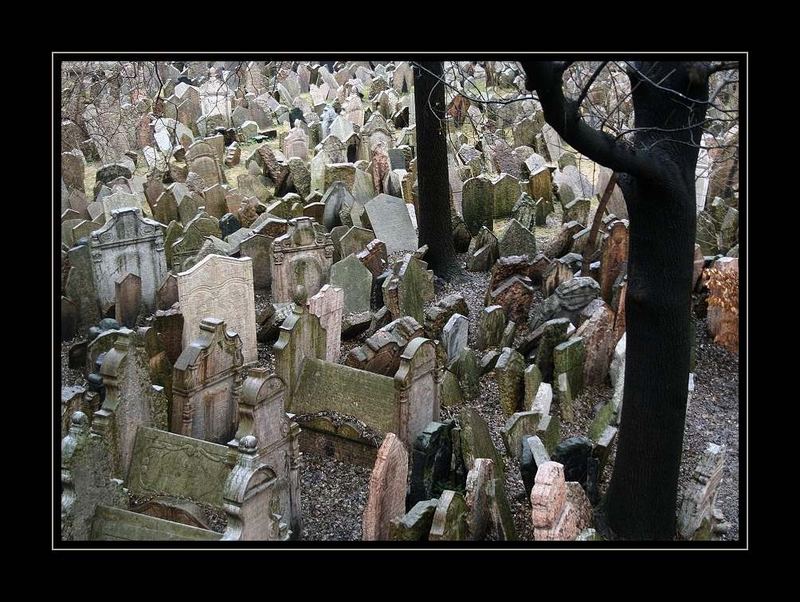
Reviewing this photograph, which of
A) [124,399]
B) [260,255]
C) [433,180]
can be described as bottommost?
[124,399]

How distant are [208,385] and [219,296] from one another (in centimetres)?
147

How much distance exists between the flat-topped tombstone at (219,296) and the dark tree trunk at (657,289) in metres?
4.17

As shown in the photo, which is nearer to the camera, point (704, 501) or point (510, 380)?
point (704, 501)

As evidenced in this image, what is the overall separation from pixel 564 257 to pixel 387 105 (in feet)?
46.6

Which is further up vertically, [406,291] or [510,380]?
[406,291]

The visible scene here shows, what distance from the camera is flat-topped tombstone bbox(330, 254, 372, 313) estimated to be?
1045 cm

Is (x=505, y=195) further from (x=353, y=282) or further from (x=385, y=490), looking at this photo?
(x=385, y=490)

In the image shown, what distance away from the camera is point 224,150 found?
19.9 meters

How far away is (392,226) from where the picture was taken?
12.8 metres

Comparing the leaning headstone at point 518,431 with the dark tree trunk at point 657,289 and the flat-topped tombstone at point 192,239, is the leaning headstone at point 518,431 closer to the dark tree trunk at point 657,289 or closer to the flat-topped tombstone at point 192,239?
the dark tree trunk at point 657,289

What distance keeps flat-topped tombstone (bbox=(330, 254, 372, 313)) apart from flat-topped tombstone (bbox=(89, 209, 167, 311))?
2.05 meters

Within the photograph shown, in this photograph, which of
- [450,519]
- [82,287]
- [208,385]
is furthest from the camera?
[82,287]

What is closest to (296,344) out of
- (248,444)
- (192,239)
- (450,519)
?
(248,444)

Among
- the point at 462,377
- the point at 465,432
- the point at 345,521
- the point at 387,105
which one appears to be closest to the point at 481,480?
the point at 465,432
